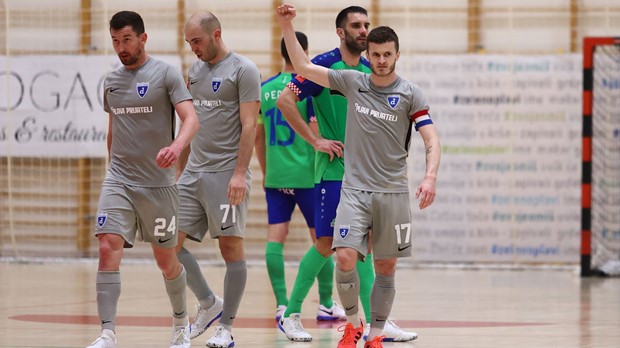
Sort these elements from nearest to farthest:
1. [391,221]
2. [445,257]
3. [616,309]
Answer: [391,221], [616,309], [445,257]

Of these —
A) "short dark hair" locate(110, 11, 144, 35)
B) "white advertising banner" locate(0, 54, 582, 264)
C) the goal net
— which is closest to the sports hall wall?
"white advertising banner" locate(0, 54, 582, 264)

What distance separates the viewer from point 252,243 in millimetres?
12992

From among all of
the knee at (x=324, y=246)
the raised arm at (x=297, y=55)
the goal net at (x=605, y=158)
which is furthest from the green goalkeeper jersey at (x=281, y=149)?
the goal net at (x=605, y=158)

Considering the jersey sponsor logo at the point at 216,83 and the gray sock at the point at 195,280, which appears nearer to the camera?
the jersey sponsor logo at the point at 216,83

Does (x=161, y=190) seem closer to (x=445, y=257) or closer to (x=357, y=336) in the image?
(x=357, y=336)

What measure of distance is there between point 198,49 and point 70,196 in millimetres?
7352

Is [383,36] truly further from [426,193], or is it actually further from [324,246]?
[324,246]

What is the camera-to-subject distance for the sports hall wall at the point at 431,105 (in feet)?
41.0

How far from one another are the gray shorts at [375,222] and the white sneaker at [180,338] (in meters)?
0.95

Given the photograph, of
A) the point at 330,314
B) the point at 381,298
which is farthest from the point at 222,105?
the point at 330,314

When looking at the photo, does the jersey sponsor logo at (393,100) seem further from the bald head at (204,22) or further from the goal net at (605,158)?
the goal net at (605,158)

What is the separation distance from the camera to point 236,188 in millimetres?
6164

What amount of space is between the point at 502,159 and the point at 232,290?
6762mm

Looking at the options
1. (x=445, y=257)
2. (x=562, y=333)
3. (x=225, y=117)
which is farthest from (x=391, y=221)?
(x=445, y=257)
